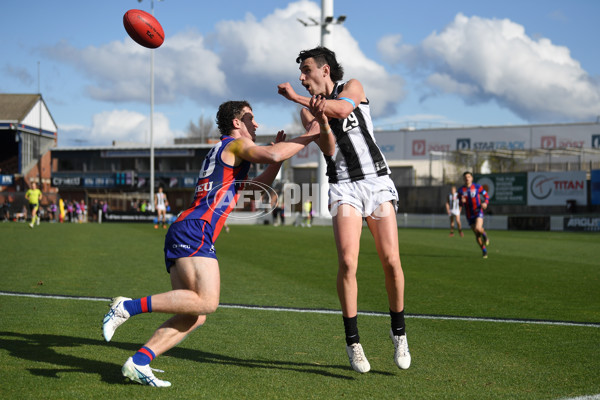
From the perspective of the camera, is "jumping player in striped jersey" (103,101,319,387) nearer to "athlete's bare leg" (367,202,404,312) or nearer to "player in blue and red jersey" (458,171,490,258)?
"athlete's bare leg" (367,202,404,312)

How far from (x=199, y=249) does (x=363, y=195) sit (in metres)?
1.45

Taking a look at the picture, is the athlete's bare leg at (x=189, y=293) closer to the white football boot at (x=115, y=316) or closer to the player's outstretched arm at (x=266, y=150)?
the white football boot at (x=115, y=316)

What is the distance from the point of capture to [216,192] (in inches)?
180

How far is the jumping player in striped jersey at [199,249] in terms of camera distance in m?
4.33

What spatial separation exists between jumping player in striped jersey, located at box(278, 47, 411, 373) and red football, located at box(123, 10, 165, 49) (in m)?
2.11

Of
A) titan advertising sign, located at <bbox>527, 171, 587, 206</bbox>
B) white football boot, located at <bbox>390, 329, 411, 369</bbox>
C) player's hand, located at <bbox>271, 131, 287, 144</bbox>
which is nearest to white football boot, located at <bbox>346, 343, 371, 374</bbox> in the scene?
white football boot, located at <bbox>390, 329, 411, 369</bbox>

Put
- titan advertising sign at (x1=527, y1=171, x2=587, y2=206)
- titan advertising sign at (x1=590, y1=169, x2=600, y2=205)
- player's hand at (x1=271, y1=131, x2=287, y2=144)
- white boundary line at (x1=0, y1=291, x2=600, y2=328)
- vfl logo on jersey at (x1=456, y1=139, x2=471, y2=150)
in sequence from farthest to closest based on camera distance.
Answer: vfl logo on jersey at (x1=456, y1=139, x2=471, y2=150)
titan advertising sign at (x1=527, y1=171, x2=587, y2=206)
titan advertising sign at (x1=590, y1=169, x2=600, y2=205)
white boundary line at (x1=0, y1=291, x2=600, y2=328)
player's hand at (x1=271, y1=131, x2=287, y2=144)

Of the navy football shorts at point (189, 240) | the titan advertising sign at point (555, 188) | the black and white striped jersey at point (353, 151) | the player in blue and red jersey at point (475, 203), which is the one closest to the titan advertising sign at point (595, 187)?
the titan advertising sign at point (555, 188)

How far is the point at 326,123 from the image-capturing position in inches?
178

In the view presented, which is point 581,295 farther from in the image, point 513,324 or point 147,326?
point 147,326

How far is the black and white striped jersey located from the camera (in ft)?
16.5

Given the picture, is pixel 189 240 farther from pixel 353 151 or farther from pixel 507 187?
pixel 507 187

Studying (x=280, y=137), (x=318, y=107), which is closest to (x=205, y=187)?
(x=280, y=137)

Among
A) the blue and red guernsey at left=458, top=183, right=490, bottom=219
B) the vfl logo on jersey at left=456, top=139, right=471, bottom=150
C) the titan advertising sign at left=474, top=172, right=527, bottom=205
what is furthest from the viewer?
the vfl logo on jersey at left=456, top=139, right=471, bottom=150
